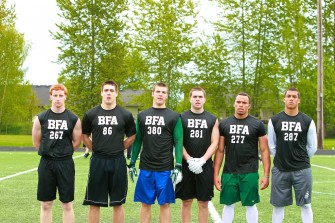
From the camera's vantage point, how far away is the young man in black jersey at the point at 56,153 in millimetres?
7406

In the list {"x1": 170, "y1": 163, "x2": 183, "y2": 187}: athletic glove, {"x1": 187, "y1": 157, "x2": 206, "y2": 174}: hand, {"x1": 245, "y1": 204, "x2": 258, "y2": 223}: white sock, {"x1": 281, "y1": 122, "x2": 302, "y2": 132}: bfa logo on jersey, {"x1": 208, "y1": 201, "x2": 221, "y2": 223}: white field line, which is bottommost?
{"x1": 208, "y1": 201, "x2": 221, "y2": 223}: white field line

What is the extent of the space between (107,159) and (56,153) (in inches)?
25.8

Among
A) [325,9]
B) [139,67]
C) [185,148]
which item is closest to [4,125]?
[139,67]

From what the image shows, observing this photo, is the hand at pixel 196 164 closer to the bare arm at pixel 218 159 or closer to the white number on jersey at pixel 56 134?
the bare arm at pixel 218 159

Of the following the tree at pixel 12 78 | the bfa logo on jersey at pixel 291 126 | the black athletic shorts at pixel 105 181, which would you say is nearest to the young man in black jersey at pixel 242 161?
the bfa logo on jersey at pixel 291 126

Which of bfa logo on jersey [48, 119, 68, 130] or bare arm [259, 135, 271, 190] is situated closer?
bfa logo on jersey [48, 119, 68, 130]

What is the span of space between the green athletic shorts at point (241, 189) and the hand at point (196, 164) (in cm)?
38

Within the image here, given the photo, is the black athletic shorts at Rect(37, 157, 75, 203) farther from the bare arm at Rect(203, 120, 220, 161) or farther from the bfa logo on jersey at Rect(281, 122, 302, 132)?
the bfa logo on jersey at Rect(281, 122, 302, 132)

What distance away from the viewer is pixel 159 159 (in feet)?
24.3

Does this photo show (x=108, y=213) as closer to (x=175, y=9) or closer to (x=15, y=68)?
(x=175, y=9)

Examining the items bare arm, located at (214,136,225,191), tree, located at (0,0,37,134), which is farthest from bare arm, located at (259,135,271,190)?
tree, located at (0,0,37,134)

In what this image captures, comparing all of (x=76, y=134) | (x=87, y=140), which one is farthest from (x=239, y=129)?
(x=76, y=134)

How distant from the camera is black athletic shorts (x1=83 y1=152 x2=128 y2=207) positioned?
7.41 metres

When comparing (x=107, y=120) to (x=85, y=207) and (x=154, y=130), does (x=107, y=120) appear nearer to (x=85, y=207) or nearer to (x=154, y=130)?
(x=154, y=130)
